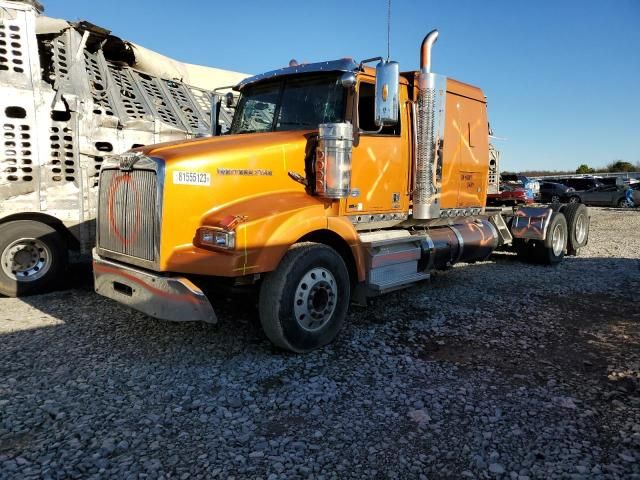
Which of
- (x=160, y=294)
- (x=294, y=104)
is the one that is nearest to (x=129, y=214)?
(x=160, y=294)

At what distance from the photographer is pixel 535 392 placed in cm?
363

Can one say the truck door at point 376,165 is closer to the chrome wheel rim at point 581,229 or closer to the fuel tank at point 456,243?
the fuel tank at point 456,243

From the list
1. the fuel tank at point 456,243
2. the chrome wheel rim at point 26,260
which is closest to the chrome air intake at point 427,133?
the fuel tank at point 456,243

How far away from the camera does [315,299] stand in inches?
177

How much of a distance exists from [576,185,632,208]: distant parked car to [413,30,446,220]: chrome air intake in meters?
25.4

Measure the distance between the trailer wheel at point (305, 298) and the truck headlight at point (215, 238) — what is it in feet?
1.90

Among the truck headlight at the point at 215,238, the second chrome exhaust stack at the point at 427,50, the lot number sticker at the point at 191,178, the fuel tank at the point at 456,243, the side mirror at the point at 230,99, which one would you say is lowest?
the fuel tank at the point at 456,243

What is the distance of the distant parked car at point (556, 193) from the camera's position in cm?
2745

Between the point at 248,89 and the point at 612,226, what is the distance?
1555 centimetres

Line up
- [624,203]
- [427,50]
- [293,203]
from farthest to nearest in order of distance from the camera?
1. [624,203]
2. [427,50]
3. [293,203]

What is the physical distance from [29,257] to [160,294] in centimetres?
354

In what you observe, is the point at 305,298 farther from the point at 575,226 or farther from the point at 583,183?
the point at 583,183

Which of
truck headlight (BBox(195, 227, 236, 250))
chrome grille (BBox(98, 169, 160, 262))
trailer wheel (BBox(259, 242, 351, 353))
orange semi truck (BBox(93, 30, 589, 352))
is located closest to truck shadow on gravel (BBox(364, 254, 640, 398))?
orange semi truck (BBox(93, 30, 589, 352))

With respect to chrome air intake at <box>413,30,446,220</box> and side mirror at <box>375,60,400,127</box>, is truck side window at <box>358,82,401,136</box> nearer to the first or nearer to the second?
side mirror at <box>375,60,400,127</box>
